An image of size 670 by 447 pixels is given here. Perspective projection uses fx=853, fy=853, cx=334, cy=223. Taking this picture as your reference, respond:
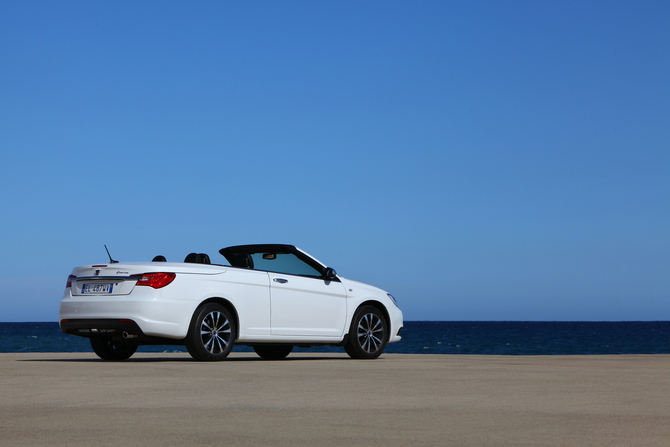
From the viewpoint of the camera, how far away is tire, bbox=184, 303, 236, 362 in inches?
423

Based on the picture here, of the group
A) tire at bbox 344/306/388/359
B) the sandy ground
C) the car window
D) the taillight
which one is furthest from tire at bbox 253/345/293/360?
the sandy ground

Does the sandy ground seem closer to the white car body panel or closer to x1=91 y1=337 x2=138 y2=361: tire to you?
the white car body panel

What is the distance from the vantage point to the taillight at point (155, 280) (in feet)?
34.6

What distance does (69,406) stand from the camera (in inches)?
234

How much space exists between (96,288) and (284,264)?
2.73 m

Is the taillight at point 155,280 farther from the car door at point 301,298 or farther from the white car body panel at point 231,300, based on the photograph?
the car door at point 301,298

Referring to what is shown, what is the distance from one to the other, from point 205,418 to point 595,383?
13.8 feet

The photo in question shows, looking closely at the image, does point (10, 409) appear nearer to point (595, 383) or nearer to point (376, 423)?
point (376, 423)

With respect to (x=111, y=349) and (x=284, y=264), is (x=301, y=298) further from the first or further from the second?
(x=111, y=349)

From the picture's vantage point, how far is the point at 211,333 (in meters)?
11.0

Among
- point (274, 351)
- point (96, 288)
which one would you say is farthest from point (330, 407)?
point (274, 351)

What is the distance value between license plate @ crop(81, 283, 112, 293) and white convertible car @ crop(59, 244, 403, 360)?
0.04ft

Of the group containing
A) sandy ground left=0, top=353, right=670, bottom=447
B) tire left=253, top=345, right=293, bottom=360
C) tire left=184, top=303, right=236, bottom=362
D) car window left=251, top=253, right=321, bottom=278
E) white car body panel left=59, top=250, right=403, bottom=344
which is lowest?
sandy ground left=0, top=353, right=670, bottom=447

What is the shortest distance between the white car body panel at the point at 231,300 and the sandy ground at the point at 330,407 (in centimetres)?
102
